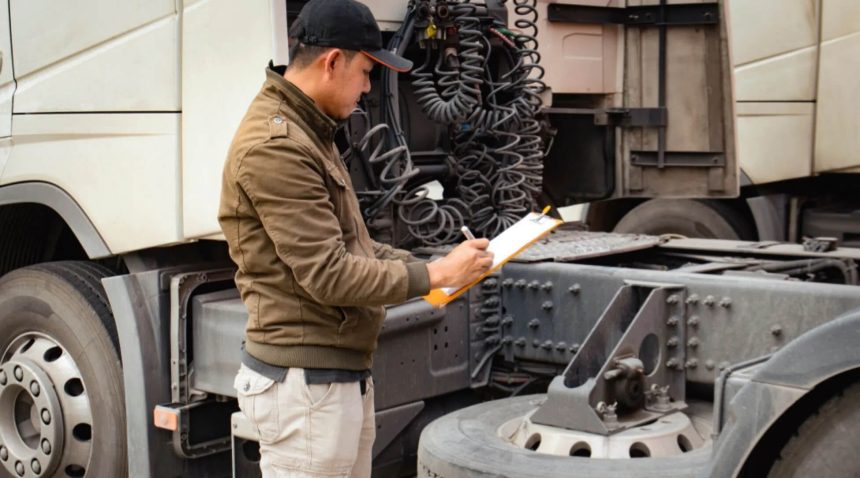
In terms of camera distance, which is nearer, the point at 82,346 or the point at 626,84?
the point at 82,346

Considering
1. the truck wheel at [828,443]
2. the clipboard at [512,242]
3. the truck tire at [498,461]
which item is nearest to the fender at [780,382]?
the truck wheel at [828,443]

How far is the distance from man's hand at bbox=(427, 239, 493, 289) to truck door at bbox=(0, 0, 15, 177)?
2.54 m

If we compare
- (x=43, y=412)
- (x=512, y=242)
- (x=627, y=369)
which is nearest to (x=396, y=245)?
(x=627, y=369)

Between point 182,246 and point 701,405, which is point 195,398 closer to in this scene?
point 182,246

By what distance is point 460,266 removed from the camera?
3.02 m

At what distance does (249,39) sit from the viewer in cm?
417

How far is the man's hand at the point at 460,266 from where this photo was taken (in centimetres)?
301

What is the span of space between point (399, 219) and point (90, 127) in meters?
1.21

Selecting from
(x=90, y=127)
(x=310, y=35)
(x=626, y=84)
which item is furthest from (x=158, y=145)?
(x=626, y=84)

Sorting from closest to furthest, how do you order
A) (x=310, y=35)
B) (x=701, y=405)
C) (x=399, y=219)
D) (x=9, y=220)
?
1. (x=310, y=35)
2. (x=701, y=405)
3. (x=399, y=219)
4. (x=9, y=220)

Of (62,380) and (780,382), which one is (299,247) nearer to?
(780,382)

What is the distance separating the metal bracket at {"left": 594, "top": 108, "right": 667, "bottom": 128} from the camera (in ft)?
19.1

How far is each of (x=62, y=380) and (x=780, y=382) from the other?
9.67ft

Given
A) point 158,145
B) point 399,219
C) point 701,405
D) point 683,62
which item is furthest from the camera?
point 683,62
